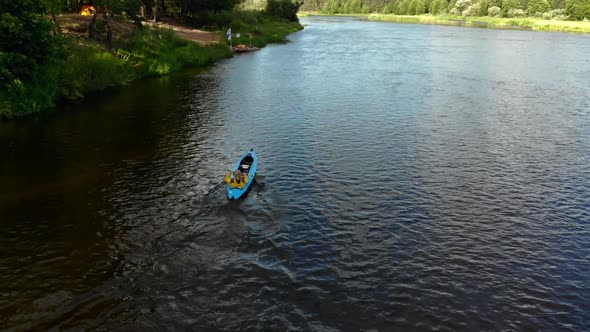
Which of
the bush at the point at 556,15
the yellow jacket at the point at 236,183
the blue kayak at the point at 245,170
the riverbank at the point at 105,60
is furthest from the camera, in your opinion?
the bush at the point at 556,15

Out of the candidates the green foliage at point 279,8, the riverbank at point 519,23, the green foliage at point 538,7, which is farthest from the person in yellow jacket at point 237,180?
the green foliage at point 538,7

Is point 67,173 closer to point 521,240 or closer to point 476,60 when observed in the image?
point 521,240

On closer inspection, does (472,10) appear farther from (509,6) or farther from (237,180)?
(237,180)

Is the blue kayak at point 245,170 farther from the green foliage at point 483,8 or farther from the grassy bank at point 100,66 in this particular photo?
the green foliage at point 483,8

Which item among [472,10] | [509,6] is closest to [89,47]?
[509,6]

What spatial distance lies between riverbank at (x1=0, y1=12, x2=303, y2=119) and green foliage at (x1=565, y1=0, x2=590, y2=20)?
12312cm

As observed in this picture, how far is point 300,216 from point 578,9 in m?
172

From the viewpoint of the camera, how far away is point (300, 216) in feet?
78.2

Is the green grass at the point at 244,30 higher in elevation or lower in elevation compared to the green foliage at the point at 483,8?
lower

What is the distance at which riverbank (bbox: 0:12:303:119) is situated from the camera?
40.5 meters

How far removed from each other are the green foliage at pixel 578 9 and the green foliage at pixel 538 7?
1253cm

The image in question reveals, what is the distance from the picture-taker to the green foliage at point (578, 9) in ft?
509

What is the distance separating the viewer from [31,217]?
74.8 feet

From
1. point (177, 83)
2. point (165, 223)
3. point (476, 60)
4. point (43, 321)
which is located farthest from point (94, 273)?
point (476, 60)
